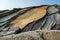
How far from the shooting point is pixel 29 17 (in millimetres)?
1996

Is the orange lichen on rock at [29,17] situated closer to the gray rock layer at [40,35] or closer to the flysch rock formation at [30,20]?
the flysch rock formation at [30,20]

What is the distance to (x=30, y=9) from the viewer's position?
7.07ft

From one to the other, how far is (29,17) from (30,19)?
0.23ft

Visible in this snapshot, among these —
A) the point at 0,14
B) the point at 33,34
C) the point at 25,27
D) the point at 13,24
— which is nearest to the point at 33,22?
the point at 25,27

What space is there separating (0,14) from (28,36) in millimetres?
1023

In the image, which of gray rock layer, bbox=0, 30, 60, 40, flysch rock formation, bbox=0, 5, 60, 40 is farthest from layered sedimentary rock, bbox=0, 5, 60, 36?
gray rock layer, bbox=0, 30, 60, 40

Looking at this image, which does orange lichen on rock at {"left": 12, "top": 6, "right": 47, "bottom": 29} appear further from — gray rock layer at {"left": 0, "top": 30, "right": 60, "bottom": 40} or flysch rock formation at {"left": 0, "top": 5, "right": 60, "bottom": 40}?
gray rock layer at {"left": 0, "top": 30, "right": 60, "bottom": 40}

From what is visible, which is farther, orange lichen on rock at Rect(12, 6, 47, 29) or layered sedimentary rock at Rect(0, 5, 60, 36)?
orange lichen on rock at Rect(12, 6, 47, 29)

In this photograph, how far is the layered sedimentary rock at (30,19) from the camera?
173 cm

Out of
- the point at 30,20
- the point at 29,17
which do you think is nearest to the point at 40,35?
the point at 30,20

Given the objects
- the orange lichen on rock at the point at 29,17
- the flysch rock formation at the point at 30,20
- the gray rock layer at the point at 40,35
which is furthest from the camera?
the orange lichen on rock at the point at 29,17

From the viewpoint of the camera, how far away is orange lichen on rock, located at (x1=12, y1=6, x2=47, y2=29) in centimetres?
187

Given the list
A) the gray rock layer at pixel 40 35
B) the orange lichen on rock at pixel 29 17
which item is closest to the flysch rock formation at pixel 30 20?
the orange lichen on rock at pixel 29 17

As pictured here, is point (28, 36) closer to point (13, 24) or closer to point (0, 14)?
point (13, 24)
